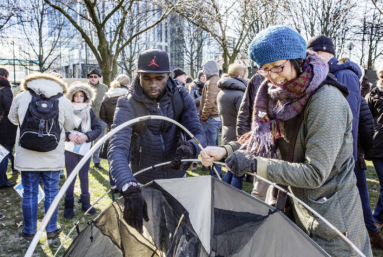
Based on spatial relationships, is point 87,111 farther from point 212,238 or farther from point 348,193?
point 348,193

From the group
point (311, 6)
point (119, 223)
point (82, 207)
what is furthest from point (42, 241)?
point (311, 6)

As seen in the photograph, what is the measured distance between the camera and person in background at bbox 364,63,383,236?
3684 mm

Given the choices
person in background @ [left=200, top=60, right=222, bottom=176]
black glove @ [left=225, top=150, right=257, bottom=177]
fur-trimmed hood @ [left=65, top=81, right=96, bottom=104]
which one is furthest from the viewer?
person in background @ [left=200, top=60, right=222, bottom=176]

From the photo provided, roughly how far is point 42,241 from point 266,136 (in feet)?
10.5

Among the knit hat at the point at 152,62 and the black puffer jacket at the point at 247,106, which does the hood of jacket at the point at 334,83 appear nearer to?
the knit hat at the point at 152,62

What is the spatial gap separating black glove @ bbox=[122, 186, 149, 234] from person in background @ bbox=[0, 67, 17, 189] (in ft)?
14.2

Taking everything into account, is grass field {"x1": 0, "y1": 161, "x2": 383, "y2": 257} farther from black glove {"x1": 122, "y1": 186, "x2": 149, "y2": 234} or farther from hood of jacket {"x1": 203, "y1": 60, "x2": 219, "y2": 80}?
black glove {"x1": 122, "y1": 186, "x2": 149, "y2": 234}

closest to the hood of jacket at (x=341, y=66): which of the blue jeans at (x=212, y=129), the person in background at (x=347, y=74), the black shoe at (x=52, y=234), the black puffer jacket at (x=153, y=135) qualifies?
the person in background at (x=347, y=74)

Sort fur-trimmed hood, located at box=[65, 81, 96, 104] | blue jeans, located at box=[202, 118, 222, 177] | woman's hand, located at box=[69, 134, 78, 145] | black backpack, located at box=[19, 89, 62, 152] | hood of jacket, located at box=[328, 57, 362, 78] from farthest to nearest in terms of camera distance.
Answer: blue jeans, located at box=[202, 118, 222, 177] → fur-trimmed hood, located at box=[65, 81, 96, 104] → woman's hand, located at box=[69, 134, 78, 145] → black backpack, located at box=[19, 89, 62, 152] → hood of jacket, located at box=[328, 57, 362, 78]

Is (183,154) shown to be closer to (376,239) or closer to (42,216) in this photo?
(376,239)

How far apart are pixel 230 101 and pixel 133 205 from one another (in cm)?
314

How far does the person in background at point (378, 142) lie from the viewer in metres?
3.68

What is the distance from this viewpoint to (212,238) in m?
2.01

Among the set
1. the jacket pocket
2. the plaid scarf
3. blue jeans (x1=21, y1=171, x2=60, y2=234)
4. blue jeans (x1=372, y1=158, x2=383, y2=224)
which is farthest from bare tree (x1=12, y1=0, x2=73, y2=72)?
the jacket pocket
